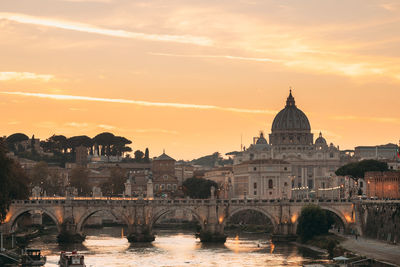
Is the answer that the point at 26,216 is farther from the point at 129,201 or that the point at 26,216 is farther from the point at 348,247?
the point at 348,247

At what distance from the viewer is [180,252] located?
126m

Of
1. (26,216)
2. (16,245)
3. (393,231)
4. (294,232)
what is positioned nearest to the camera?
(393,231)

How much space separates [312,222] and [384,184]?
26711 millimetres

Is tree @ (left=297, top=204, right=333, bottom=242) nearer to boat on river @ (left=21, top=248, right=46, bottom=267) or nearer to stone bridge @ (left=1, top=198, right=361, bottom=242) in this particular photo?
stone bridge @ (left=1, top=198, right=361, bottom=242)

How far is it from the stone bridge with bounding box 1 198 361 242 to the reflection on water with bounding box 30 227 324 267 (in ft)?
6.77

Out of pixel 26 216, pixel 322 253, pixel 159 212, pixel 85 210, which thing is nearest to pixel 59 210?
pixel 85 210

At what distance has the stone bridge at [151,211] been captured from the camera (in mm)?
141375

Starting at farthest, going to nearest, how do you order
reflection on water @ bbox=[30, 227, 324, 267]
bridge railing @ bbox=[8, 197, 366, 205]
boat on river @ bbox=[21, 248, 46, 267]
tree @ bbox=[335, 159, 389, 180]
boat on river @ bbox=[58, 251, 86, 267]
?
tree @ bbox=[335, 159, 389, 180], bridge railing @ bbox=[8, 197, 366, 205], reflection on water @ bbox=[30, 227, 324, 267], boat on river @ bbox=[21, 248, 46, 267], boat on river @ bbox=[58, 251, 86, 267]

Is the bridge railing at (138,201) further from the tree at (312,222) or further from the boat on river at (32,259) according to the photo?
the boat on river at (32,259)

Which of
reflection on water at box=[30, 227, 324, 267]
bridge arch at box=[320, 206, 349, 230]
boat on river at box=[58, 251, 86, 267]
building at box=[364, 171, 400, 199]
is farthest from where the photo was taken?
building at box=[364, 171, 400, 199]

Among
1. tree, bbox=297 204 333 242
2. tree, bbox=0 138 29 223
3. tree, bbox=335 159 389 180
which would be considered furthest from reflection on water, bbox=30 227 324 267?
tree, bbox=335 159 389 180

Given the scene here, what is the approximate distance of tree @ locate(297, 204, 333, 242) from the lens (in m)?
134

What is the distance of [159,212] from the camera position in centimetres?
14350

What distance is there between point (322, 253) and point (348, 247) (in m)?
5.33
